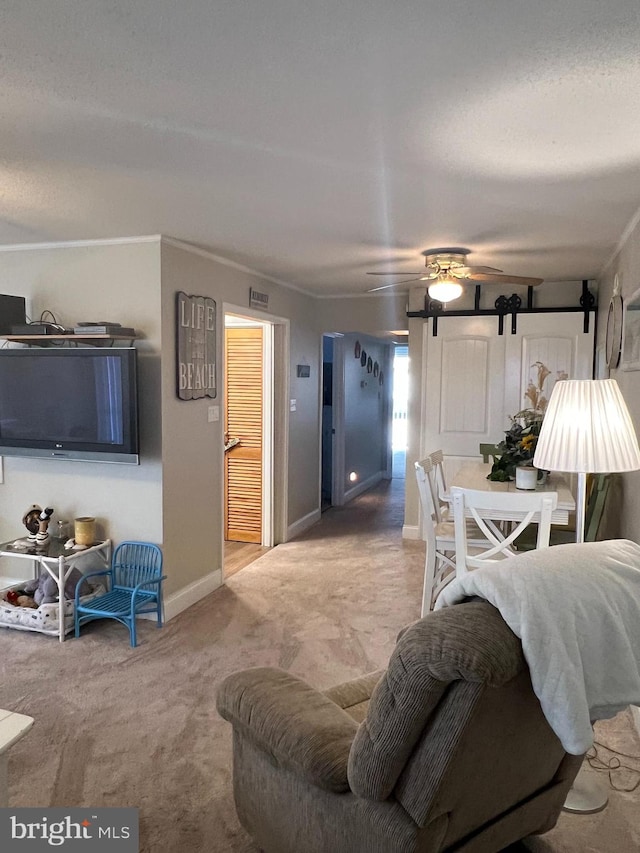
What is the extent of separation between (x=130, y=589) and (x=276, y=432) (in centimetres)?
210

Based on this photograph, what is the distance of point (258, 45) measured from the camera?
1527 millimetres

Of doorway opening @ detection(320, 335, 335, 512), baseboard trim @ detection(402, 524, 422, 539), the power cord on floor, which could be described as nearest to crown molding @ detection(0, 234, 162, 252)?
the power cord on floor

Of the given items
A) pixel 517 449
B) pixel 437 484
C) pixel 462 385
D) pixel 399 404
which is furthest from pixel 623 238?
pixel 399 404

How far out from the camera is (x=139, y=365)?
148 inches

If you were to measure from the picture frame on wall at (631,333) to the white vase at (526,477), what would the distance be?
0.76 metres

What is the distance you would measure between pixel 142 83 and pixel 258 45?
15.7 inches

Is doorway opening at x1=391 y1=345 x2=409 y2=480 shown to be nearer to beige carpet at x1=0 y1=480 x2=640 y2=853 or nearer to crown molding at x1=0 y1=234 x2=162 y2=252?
beige carpet at x1=0 y1=480 x2=640 y2=853

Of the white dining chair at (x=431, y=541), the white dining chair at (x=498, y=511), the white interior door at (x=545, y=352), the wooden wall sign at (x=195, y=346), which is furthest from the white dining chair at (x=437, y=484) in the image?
the wooden wall sign at (x=195, y=346)

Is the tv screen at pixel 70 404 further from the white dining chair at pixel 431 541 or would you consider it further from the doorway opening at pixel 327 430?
the doorway opening at pixel 327 430

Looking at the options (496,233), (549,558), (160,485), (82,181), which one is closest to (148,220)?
(82,181)

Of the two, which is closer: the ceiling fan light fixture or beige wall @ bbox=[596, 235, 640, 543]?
beige wall @ bbox=[596, 235, 640, 543]

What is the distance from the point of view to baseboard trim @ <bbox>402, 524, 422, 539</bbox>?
5831 millimetres

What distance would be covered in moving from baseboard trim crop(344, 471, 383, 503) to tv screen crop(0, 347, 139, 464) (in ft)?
13.6

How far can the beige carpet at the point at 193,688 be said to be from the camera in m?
2.17
